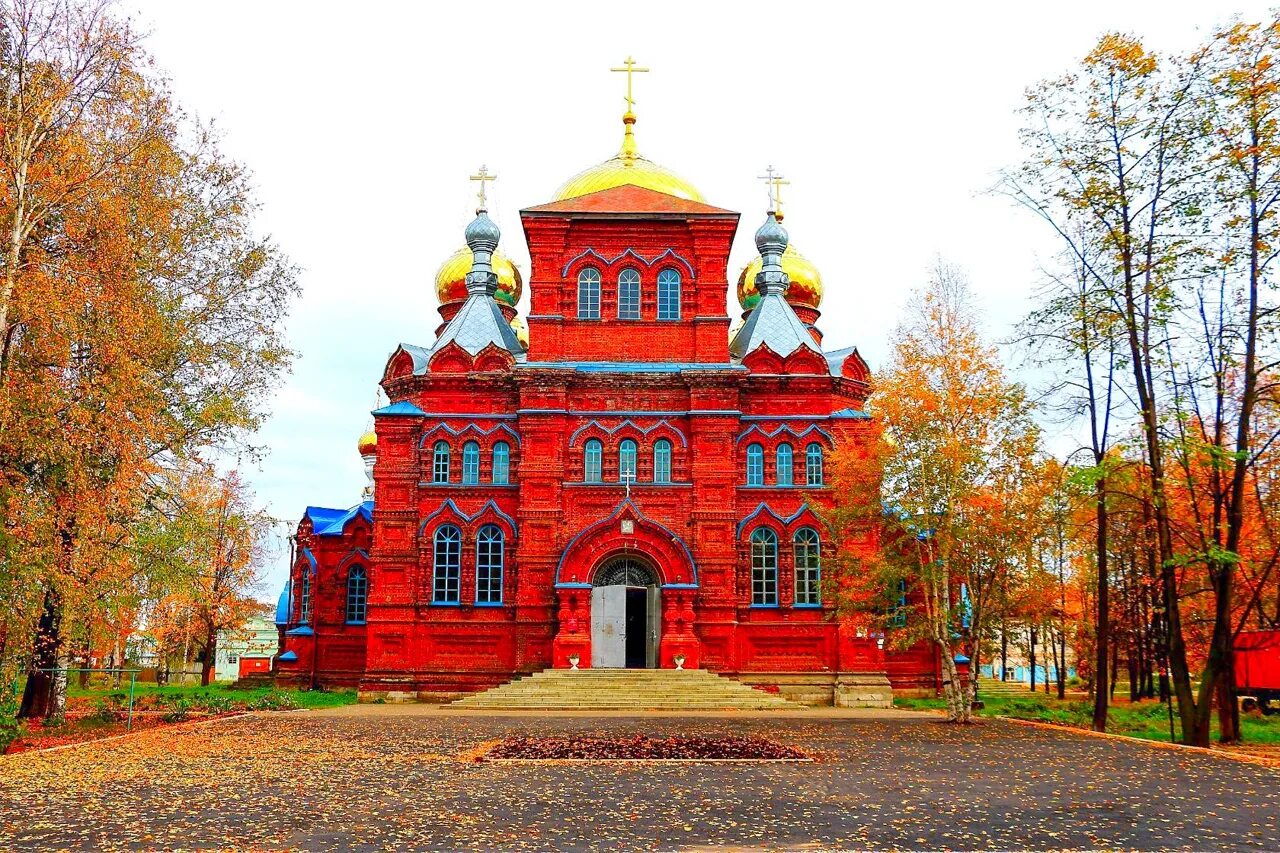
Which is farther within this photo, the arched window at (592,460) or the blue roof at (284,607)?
the blue roof at (284,607)

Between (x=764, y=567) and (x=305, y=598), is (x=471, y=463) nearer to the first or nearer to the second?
(x=764, y=567)

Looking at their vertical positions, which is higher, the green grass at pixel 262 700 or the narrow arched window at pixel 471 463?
the narrow arched window at pixel 471 463

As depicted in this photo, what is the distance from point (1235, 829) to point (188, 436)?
17.8 meters

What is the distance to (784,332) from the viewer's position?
94.8 ft

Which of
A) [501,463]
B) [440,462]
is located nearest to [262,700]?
[440,462]

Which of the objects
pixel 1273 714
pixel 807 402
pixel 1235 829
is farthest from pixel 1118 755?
pixel 807 402

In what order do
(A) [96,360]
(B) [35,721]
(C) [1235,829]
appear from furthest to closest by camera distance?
(B) [35,721] < (A) [96,360] < (C) [1235,829]

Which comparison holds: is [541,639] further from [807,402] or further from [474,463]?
[807,402]

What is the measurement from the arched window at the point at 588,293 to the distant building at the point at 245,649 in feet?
51.9

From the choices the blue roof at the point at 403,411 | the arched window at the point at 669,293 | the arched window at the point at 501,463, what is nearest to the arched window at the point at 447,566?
the arched window at the point at 501,463

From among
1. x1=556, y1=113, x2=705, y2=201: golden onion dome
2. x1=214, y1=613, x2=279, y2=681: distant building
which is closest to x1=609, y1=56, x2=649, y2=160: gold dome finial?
x1=556, y1=113, x2=705, y2=201: golden onion dome

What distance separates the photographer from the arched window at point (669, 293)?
28.1m

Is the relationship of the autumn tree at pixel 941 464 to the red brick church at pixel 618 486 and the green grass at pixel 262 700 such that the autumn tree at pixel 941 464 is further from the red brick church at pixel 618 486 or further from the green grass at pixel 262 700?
the green grass at pixel 262 700

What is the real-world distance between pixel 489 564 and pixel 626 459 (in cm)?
441
